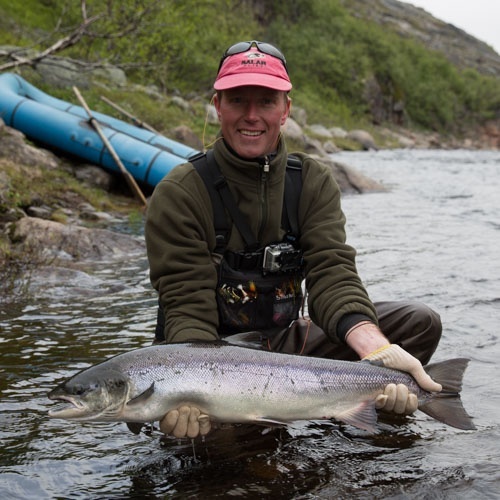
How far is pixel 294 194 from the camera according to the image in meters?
4.39

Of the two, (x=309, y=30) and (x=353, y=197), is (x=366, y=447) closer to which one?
(x=353, y=197)

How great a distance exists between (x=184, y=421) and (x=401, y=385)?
44.4 inches

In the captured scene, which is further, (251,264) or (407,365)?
(251,264)

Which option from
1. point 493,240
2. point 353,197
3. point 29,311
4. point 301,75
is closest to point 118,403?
point 29,311

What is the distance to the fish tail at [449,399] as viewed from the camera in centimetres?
357

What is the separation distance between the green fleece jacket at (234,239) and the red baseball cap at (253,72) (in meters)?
0.43

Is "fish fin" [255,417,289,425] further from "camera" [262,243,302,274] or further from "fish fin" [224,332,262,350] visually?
"camera" [262,243,302,274]

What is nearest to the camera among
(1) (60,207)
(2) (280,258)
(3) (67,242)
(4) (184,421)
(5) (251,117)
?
(4) (184,421)

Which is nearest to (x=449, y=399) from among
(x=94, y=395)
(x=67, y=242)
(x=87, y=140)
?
(x=94, y=395)

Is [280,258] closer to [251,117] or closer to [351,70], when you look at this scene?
[251,117]

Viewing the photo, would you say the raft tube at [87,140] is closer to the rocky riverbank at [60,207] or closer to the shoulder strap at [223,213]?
the rocky riverbank at [60,207]

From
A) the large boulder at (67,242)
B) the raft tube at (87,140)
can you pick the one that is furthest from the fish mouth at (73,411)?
the raft tube at (87,140)

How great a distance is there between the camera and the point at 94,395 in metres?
3.26

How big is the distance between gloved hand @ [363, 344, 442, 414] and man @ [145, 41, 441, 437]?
0.27m
